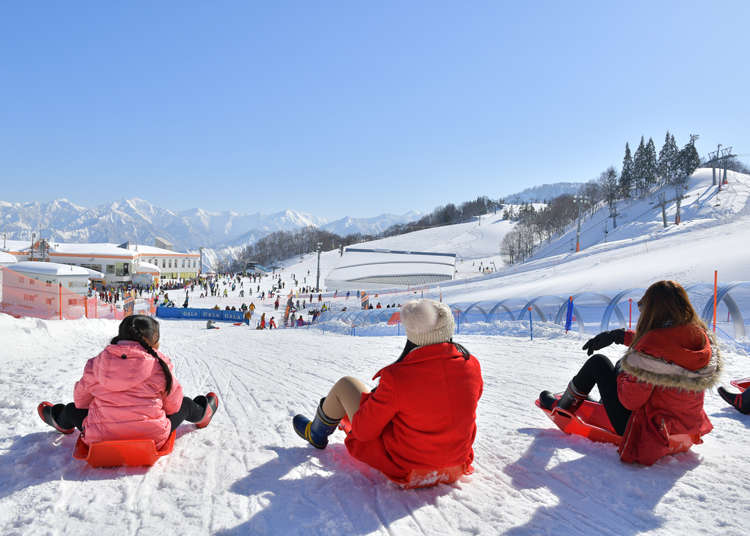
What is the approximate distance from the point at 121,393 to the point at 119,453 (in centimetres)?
36

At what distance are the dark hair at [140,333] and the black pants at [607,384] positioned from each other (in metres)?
2.73

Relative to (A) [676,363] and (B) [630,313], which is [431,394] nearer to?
(A) [676,363]

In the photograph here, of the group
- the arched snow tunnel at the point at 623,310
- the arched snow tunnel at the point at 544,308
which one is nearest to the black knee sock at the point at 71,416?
the arched snow tunnel at the point at 623,310

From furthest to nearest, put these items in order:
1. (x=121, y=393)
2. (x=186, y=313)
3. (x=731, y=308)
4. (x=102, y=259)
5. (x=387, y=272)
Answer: (x=102, y=259) < (x=387, y=272) < (x=186, y=313) < (x=731, y=308) < (x=121, y=393)

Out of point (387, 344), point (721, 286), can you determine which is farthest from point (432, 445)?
point (721, 286)

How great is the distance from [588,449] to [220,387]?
4149mm

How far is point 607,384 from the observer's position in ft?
9.23

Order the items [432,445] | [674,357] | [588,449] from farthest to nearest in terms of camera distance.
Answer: [588,449] < [674,357] < [432,445]

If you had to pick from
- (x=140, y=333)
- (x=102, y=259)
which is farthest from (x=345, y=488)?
(x=102, y=259)

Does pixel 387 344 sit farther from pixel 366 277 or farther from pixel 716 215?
pixel 716 215

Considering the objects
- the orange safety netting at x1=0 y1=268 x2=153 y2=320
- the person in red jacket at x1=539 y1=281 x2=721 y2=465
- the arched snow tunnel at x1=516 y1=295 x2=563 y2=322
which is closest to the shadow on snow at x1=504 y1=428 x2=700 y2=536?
the person in red jacket at x1=539 y1=281 x2=721 y2=465

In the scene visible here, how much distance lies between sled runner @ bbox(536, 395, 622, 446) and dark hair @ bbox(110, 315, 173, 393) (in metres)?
2.80

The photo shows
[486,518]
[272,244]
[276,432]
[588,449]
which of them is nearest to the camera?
[486,518]

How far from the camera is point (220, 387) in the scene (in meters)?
5.29
